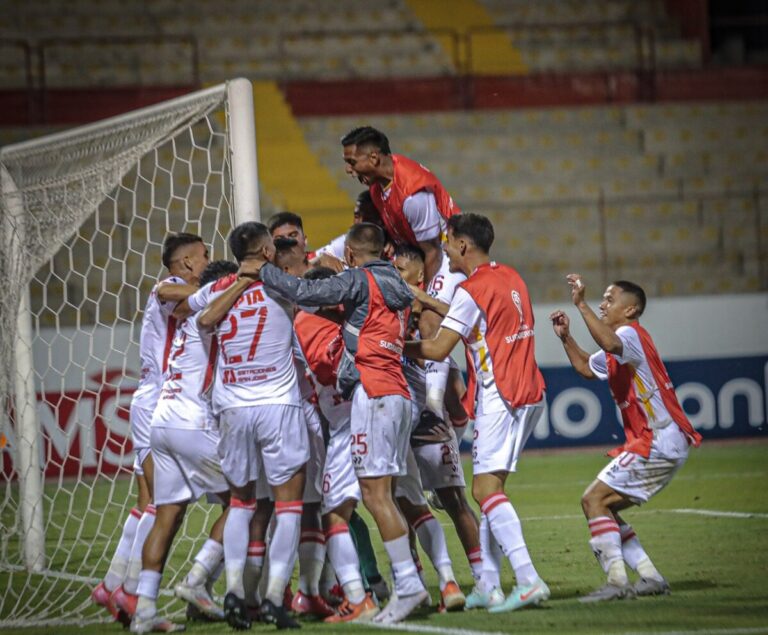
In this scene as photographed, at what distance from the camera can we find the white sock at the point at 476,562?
7.14 m

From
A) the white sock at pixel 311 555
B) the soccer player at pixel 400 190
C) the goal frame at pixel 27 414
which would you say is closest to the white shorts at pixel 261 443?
the white sock at pixel 311 555

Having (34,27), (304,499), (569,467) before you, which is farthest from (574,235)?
(304,499)

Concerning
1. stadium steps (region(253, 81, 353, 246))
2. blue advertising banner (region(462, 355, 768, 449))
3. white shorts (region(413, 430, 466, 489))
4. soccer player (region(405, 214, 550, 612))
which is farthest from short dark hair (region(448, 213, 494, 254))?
stadium steps (region(253, 81, 353, 246))

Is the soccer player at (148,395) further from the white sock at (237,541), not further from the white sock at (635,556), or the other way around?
the white sock at (635,556)

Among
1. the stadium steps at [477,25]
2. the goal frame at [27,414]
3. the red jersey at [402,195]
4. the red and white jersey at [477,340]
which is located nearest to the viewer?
the red and white jersey at [477,340]

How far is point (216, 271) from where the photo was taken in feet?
23.4

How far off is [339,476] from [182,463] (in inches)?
33.0

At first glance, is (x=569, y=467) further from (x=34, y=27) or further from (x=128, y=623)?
(x=34, y=27)

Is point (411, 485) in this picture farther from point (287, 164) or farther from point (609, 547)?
point (287, 164)

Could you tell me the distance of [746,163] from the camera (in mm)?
20344

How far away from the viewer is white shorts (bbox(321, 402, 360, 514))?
22.9 ft

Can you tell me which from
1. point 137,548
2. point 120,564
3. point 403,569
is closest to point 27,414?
point 120,564

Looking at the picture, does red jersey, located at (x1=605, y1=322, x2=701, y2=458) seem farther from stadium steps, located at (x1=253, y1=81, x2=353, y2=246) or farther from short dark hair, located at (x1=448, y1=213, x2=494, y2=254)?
stadium steps, located at (x1=253, y1=81, x2=353, y2=246)

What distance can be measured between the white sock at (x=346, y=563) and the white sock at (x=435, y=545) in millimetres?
492
